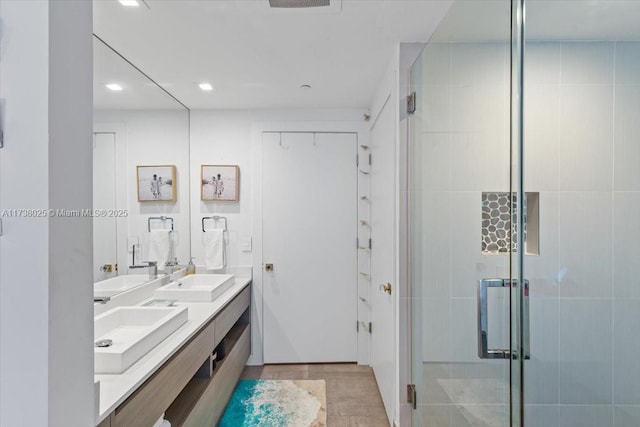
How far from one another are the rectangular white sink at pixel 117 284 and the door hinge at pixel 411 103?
1.96m

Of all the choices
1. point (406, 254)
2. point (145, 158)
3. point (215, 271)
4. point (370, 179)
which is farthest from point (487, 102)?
point (215, 271)

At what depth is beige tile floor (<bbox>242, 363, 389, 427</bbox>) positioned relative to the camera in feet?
7.43

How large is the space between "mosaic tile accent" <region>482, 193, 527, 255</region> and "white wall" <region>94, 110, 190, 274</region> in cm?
197

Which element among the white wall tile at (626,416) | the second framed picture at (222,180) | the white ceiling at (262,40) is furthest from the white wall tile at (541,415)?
the second framed picture at (222,180)

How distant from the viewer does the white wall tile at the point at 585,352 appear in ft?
3.10

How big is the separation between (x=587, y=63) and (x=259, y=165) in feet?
8.18

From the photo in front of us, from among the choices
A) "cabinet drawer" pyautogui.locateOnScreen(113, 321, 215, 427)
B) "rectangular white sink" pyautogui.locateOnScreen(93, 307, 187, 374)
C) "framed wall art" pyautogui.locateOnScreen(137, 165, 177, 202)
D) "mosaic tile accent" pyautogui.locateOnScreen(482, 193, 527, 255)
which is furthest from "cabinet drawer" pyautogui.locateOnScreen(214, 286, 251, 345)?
"mosaic tile accent" pyautogui.locateOnScreen(482, 193, 527, 255)

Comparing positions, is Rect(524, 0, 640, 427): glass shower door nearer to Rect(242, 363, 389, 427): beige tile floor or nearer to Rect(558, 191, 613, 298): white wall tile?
Rect(558, 191, 613, 298): white wall tile

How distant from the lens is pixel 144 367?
4.20 ft

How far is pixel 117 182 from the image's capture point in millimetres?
2043

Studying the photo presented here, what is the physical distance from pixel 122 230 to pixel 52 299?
1497mm

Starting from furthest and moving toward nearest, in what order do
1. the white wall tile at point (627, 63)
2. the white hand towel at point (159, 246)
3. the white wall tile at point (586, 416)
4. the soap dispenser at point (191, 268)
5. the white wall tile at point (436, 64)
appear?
the soap dispenser at point (191, 268)
the white hand towel at point (159, 246)
the white wall tile at point (436, 64)
the white wall tile at point (586, 416)
the white wall tile at point (627, 63)

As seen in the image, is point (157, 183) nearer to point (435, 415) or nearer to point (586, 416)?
point (435, 415)

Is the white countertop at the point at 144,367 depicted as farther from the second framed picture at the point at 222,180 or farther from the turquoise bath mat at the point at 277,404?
the second framed picture at the point at 222,180
